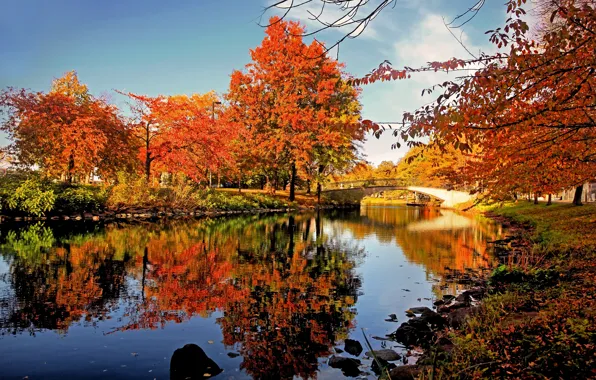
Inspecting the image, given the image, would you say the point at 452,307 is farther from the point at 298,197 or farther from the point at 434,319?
the point at 298,197

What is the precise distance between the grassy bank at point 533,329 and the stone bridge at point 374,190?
4854 cm

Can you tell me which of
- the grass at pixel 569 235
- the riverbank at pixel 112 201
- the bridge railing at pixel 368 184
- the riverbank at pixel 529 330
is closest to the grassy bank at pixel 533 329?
the riverbank at pixel 529 330

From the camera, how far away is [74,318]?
8961 mm

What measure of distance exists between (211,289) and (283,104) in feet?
106

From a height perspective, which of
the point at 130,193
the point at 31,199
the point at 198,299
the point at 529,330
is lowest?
the point at 198,299

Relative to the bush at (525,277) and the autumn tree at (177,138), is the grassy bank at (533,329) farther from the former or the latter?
the autumn tree at (177,138)

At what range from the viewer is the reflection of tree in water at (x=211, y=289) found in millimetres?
8281

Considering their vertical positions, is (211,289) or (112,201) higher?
(112,201)

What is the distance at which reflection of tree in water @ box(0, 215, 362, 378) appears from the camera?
27.2 feet

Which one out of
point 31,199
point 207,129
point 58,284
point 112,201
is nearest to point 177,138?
point 207,129

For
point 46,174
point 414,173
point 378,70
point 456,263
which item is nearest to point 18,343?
point 378,70

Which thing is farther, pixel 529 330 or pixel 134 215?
pixel 134 215

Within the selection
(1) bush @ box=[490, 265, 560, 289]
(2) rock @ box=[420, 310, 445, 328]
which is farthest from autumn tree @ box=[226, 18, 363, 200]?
(2) rock @ box=[420, 310, 445, 328]

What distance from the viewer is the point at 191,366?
668 cm
